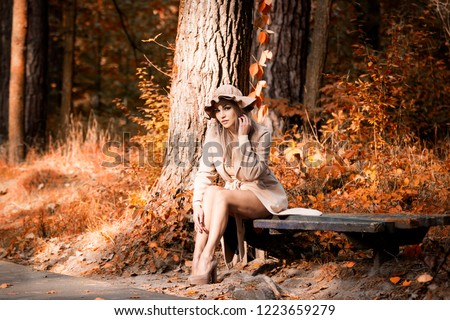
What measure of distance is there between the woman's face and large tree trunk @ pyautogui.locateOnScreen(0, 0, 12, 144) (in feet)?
30.3

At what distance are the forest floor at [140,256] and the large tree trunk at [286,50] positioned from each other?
269 cm

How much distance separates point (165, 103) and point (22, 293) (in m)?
4.43

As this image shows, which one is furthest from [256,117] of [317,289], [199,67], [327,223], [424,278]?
[424,278]

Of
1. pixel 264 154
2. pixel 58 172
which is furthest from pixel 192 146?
pixel 58 172

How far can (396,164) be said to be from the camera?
8930 millimetres

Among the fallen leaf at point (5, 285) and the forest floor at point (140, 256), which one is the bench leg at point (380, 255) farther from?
the fallen leaf at point (5, 285)

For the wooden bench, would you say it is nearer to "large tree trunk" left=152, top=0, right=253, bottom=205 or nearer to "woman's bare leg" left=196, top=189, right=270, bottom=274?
"woman's bare leg" left=196, top=189, right=270, bottom=274

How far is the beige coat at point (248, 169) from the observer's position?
6613mm

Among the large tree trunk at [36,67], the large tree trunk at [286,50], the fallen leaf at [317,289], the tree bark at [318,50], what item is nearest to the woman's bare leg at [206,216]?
the fallen leaf at [317,289]

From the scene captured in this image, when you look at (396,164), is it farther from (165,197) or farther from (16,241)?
(16,241)

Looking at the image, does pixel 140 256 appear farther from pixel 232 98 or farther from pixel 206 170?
pixel 232 98

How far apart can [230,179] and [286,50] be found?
4861 mm

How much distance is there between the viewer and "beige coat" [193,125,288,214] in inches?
260
